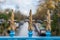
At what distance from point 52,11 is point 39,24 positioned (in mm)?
512

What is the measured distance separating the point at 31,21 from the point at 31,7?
61 cm

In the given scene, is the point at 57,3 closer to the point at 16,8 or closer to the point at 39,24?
the point at 39,24

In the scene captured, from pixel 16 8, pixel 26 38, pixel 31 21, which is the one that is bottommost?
pixel 26 38

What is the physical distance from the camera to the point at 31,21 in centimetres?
550

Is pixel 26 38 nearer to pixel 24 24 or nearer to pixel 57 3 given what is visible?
pixel 24 24

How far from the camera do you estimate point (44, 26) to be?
5.81m

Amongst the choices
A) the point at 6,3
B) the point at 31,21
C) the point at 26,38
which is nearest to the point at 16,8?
the point at 6,3

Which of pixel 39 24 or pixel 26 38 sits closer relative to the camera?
pixel 26 38

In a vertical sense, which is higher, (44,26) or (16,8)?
(16,8)

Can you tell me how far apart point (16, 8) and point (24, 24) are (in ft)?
1.73

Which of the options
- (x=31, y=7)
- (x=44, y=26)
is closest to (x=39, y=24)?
(x=44, y=26)

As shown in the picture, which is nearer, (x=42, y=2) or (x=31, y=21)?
(x=31, y=21)

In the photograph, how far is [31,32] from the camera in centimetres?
536

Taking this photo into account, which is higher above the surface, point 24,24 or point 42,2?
point 42,2
